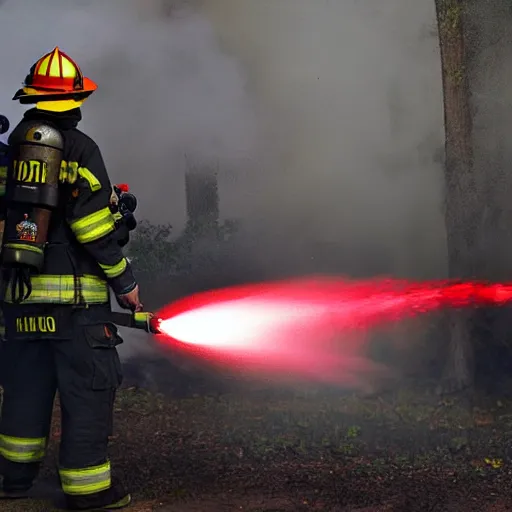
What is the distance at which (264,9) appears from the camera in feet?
33.7

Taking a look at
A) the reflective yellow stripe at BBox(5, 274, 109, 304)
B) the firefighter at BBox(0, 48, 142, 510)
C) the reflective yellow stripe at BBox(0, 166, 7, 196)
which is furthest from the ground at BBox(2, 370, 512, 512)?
the reflective yellow stripe at BBox(0, 166, 7, 196)

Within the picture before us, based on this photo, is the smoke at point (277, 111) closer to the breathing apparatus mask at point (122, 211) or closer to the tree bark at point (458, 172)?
the tree bark at point (458, 172)

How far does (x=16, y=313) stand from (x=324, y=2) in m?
6.71

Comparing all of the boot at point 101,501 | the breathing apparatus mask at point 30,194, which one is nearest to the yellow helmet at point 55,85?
the breathing apparatus mask at point 30,194

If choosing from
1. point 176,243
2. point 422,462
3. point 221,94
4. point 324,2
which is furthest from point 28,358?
point 324,2

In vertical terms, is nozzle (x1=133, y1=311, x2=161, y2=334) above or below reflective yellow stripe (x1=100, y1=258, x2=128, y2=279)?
below

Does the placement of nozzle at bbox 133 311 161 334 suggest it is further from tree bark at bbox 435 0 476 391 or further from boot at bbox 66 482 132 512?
tree bark at bbox 435 0 476 391

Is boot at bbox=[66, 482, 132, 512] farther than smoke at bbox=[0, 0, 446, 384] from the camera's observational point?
No

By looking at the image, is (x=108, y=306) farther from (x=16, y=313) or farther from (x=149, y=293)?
(x=149, y=293)

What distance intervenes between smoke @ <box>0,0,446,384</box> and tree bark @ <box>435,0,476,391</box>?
263 centimetres

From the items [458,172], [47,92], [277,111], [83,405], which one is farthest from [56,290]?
[277,111]

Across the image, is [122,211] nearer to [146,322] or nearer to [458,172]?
[146,322]

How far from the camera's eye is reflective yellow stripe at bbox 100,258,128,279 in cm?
465

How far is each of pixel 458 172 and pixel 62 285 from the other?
358 centimetres
